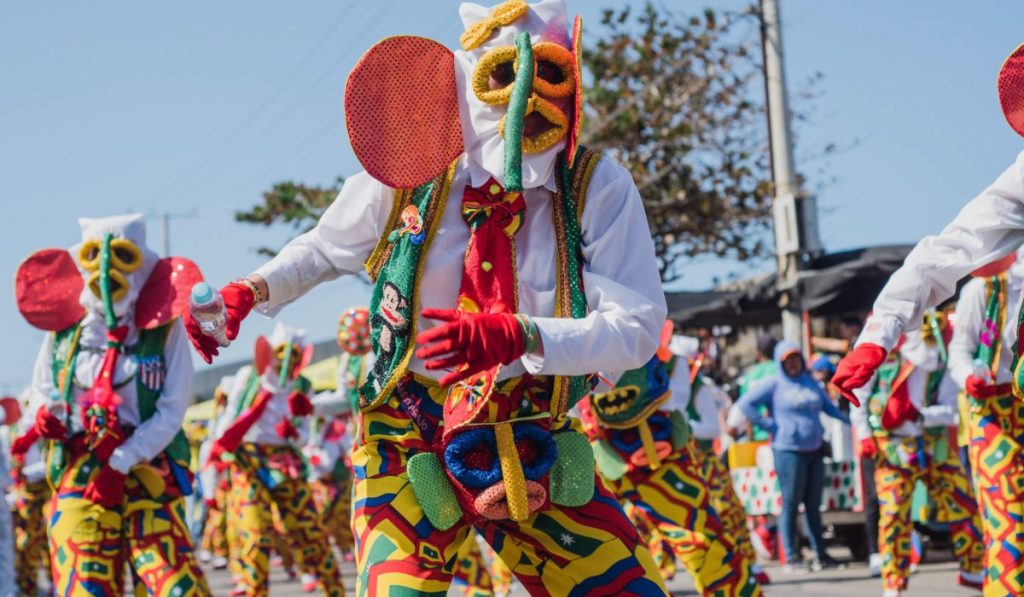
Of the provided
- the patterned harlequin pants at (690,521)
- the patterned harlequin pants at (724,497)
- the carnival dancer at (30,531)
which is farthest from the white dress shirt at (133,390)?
the carnival dancer at (30,531)

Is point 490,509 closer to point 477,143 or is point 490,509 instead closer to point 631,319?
point 631,319

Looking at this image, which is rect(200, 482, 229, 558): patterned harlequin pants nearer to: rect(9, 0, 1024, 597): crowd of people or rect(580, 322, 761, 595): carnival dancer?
rect(9, 0, 1024, 597): crowd of people

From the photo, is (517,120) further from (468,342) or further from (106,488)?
(106,488)

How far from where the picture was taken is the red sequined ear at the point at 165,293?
6734mm

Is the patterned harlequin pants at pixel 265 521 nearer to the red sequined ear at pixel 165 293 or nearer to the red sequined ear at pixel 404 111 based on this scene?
the red sequined ear at pixel 165 293

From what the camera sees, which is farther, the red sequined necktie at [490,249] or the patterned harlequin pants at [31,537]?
the patterned harlequin pants at [31,537]

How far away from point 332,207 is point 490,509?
37.8 inches

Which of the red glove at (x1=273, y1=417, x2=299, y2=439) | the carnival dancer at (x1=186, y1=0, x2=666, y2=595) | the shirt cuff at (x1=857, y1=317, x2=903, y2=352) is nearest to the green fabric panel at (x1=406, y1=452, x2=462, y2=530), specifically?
the carnival dancer at (x1=186, y1=0, x2=666, y2=595)

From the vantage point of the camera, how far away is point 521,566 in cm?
411

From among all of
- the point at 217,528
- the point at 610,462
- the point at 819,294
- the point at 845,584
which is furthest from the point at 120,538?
the point at 217,528

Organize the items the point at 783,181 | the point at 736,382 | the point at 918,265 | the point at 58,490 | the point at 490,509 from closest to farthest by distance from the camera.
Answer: the point at 490,509 → the point at 918,265 → the point at 58,490 → the point at 783,181 → the point at 736,382

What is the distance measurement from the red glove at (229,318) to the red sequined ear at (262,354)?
24.3 ft

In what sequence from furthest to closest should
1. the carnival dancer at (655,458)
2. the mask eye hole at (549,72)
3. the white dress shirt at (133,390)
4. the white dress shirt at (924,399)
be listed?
the white dress shirt at (924,399) → the carnival dancer at (655,458) → the white dress shirt at (133,390) → the mask eye hole at (549,72)

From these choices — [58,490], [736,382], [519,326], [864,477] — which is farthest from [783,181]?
[519,326]
